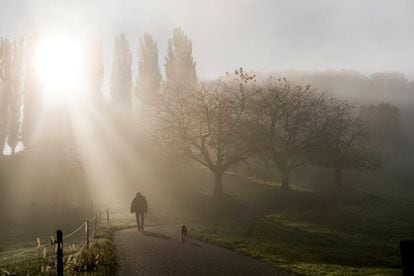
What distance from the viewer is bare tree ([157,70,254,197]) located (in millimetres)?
46844

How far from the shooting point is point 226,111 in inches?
1848

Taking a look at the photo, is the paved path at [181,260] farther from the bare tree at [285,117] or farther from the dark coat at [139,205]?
the bare tree at [285,117]

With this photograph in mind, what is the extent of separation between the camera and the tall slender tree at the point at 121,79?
8856 centimetres

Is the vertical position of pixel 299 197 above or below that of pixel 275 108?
below

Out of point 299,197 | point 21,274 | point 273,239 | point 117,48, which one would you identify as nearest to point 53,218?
point 299,197

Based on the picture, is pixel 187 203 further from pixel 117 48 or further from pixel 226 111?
pixel 117 48

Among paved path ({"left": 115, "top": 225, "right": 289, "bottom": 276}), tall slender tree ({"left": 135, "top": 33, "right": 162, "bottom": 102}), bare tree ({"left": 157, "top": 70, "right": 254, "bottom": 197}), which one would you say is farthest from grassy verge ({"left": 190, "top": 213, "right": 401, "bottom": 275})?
tall slender tree ({"left": 135, "top": 33, "right": 162, "bottom": 102})

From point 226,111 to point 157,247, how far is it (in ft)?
97.2

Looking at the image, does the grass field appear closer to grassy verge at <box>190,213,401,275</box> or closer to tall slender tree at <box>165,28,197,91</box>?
grassy verge at <box>190,213,401,275</box>

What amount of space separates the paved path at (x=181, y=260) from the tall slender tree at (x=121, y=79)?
7023 cm

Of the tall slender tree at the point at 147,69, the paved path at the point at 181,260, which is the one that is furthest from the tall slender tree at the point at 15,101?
the paved path at the point at 181,260

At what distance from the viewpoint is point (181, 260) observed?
1542 centimetres

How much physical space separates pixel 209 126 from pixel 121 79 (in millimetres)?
48799

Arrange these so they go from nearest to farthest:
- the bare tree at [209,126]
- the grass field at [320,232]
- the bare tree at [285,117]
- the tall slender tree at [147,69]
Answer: the grass field at [320,232] → the bare tree at [209,126] → the bare tree at [285,117] → the tall slender tree at [147,69]
